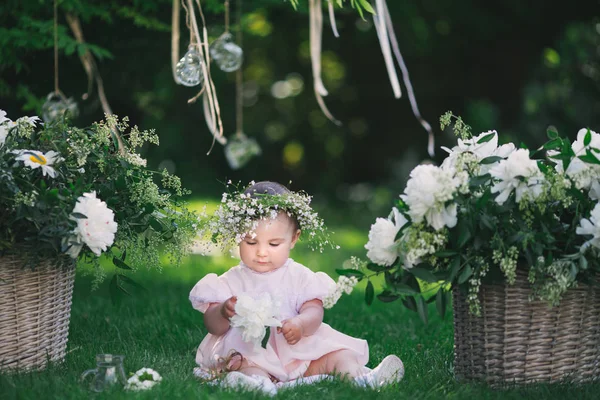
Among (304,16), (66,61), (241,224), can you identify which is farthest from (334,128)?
(241,224)

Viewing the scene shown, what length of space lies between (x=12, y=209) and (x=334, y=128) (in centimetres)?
1016

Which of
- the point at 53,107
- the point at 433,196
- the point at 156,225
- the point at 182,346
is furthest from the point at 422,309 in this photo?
the point at 53,107

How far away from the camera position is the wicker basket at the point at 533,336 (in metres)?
2.89

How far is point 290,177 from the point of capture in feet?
41.1

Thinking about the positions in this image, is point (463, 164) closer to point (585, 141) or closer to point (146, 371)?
point (585, 141)

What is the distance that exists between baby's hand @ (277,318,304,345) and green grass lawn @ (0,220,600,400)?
22cm

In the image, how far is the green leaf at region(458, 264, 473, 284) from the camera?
275cm

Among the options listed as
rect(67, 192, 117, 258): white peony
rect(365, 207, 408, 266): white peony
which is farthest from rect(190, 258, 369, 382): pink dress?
rect(67, 192, 117, 258): white peony

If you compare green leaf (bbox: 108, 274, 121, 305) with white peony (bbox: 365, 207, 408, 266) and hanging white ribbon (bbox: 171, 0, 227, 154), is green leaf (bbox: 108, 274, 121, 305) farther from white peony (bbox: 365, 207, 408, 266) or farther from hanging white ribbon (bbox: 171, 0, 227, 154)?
white peony (bbox: 365, 207, 408, 266)

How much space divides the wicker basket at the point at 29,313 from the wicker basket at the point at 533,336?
1.67 metres

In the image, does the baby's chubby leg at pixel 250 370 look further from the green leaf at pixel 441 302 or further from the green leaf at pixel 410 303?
the green leaf at pixel 441 302

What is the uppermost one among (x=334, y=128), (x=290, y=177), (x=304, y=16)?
(x=304, y=16)

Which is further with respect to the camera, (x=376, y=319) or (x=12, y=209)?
(x=376, y=319)

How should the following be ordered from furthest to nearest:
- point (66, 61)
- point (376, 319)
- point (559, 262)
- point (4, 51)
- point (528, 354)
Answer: point (66, 61)
point (4, 51)
point (376, 319)
point (528, 354)
point (559, 262)
